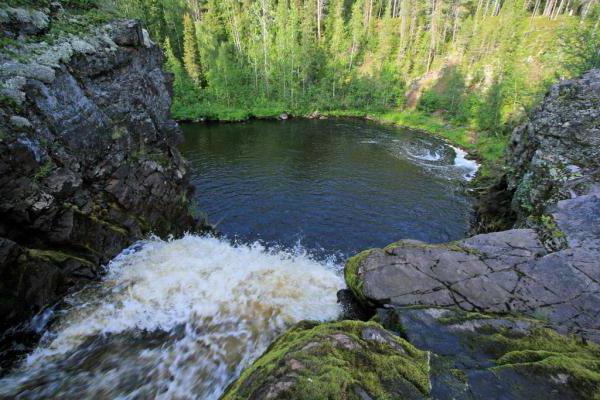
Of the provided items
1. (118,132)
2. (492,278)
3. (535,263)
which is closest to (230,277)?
(118,132)

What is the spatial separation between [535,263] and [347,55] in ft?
260

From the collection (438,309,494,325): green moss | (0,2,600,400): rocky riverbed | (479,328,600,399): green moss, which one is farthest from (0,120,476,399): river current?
(479,328,600,399): green moss

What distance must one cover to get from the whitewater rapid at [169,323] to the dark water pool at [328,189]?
5085mm

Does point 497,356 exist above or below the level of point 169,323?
above

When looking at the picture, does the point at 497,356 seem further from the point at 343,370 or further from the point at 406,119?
the point at 406,119

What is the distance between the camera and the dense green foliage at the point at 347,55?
192 ft

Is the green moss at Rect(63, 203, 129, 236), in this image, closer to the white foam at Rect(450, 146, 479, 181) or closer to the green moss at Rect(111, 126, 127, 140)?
the green moss at Rect(111, 126, 127, 140)

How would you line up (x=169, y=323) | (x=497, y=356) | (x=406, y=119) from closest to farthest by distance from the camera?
(x=497, y=356), (x=169, y=323), (x=406, y=119)

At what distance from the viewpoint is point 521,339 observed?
673 centimetres

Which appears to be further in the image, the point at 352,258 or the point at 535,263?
the point at 352,258

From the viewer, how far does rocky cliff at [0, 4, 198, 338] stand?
10.1 meters

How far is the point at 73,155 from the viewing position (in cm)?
1234

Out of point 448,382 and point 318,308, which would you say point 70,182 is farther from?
point 448,382

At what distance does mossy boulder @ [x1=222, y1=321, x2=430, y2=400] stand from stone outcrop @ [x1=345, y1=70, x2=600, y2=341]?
3.09 m
